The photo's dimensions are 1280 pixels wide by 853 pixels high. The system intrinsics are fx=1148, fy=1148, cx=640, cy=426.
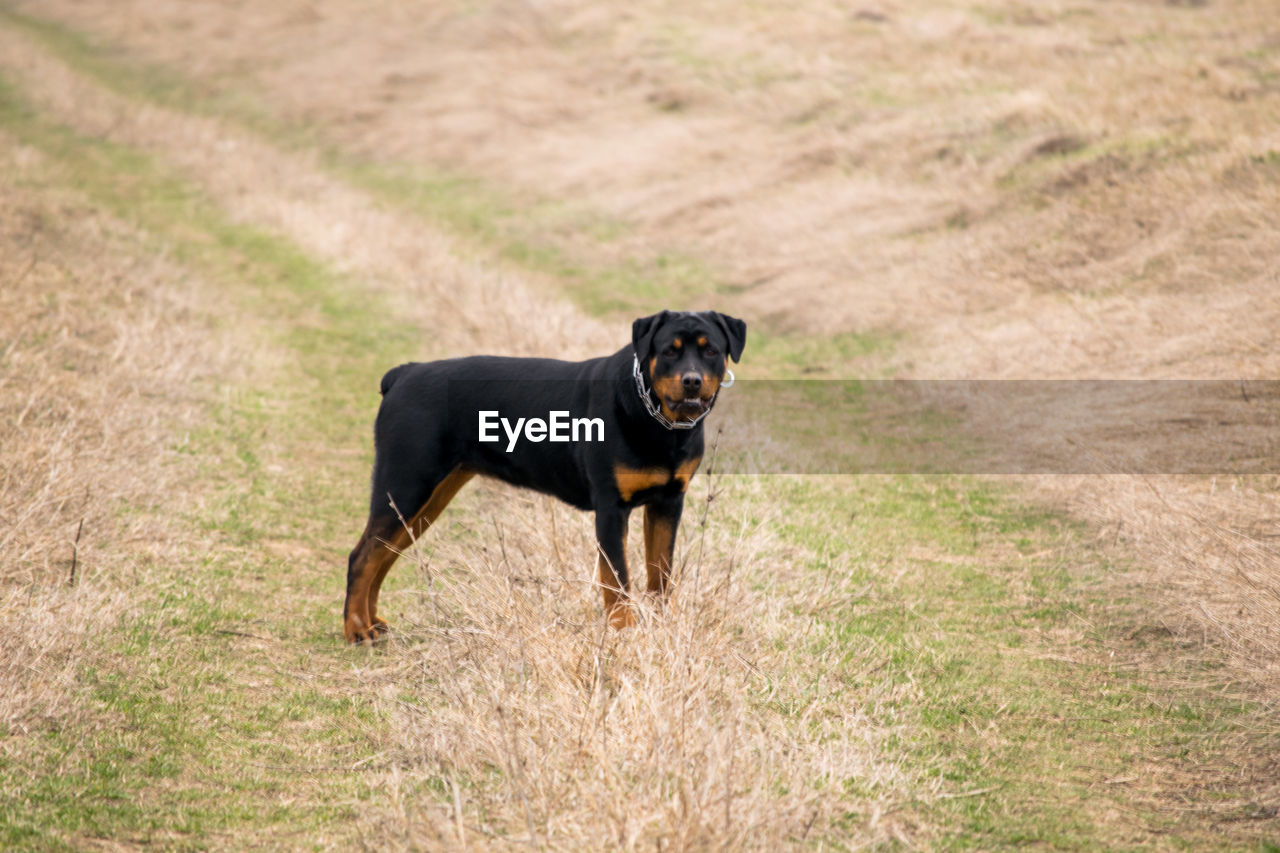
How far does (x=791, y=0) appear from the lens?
26.0 m

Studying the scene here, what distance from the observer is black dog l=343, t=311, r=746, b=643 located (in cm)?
506

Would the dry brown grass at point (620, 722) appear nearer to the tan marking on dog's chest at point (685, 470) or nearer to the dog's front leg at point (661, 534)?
the dog's front leg at point (661, 534)

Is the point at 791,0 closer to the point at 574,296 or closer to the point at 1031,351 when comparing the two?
the point at 574,296

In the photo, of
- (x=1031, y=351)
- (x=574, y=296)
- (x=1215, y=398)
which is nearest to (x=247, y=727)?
(x=1215, y=398)

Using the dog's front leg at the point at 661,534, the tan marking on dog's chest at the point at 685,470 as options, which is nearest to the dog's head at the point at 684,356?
the tan marking on dog's chest at the point at 685,470

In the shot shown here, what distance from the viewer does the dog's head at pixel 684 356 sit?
4840 mm

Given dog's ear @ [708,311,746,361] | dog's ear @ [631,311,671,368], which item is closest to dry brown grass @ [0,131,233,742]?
dog's ear @ [631,311,671,368]

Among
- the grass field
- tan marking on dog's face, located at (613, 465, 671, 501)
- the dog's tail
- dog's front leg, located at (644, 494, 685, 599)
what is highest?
tan marking on dog's face, located at (613, 465, 671, 501)

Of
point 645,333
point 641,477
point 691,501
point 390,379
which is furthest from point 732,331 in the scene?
point 691,501

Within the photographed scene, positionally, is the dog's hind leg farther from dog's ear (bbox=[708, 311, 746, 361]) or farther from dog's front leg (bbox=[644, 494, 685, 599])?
dog's ear (bbox=[708, 311, 746, 361])

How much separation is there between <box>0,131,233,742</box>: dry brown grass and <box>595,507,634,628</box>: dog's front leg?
224 centimetres

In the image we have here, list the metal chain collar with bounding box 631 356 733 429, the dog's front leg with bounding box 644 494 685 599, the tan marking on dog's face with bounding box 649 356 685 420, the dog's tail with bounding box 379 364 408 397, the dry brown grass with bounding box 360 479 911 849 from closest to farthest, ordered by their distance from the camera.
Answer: the dry brown grass with bounding box 360 479 911 849 → the tan marking on dog's face with bounding box 649 356 685 420 → the metal chain collar with bounding box 631 356 733 429 → the dog's front leg with bounding box 644 494 685 599 → the dog's tail with bounding box 379 364 408 397

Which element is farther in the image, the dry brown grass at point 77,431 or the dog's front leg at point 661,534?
the dog's front leg at point 661,534

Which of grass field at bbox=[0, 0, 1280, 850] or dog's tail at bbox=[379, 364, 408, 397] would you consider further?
dog's tail at bbox=[379, 364, 408, 397]
